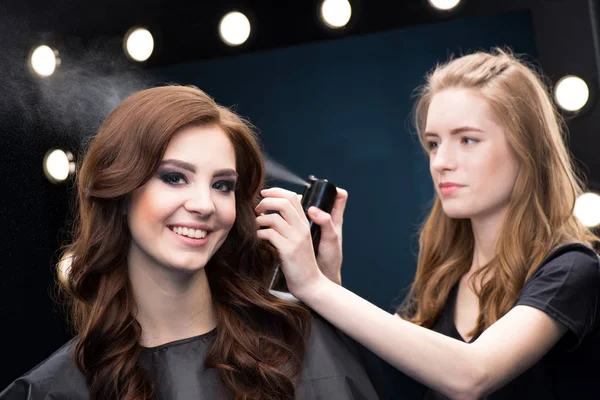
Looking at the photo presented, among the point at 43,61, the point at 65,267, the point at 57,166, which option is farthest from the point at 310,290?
the point at 43,61

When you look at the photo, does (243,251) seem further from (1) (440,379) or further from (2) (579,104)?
(2) (579,104)

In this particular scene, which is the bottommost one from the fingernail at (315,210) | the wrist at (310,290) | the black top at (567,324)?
the black top at (567,324)

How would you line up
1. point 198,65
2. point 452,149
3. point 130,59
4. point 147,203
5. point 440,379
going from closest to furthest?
1. point 147,203
2. point 440,379
3. point 452,149
4. point 130,59
5. point 198,65

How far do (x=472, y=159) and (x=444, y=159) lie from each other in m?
0.07

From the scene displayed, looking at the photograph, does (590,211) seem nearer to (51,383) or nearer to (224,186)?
(224,186)

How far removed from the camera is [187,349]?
218 centimetres

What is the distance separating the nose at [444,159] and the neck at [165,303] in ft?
2.57

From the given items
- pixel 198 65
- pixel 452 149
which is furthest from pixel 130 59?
pixel 452 149

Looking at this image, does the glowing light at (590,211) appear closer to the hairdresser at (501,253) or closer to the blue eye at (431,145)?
the hairdresser at (501,253)

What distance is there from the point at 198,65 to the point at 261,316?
1283mm

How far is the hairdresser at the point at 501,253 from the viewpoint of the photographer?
2.30 meters

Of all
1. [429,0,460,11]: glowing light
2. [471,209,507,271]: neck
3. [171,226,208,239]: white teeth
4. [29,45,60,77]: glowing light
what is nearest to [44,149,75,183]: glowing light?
[29,45,60,77]: glowing light

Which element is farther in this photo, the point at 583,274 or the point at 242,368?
the point at 583,274

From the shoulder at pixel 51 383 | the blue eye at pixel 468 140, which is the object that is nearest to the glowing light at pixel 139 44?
the blue eye at pixel 468 140
